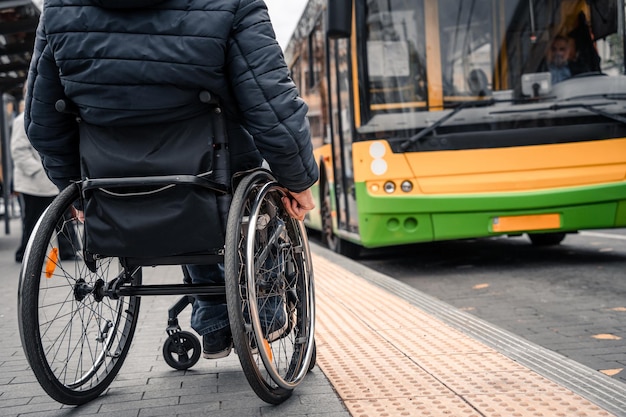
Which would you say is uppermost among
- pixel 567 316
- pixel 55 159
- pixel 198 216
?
pixel 55 159

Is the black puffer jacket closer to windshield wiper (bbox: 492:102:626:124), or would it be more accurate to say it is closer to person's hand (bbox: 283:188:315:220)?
person's hand (bbox: 283:188:315:220)

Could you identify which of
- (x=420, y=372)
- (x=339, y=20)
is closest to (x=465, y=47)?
(x=339, y=20)

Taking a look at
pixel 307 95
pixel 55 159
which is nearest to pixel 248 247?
pixel 55 159

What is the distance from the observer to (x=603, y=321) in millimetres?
5930

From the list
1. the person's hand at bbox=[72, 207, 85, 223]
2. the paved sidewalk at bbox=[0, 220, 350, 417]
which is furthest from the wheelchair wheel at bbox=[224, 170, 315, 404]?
the person's hand at bbox=[72, 207, 85, 223]

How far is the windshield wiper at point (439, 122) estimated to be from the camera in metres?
8.59

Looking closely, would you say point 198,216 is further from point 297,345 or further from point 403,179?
point 403,179

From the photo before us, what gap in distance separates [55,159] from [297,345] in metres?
1.25

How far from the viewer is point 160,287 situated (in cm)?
349

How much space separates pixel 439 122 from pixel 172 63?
5806mm

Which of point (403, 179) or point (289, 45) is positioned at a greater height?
point (289, 45)

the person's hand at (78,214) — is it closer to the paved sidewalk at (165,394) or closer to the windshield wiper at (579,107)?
the paved sidewalk at (165,394)

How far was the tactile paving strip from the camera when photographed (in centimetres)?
327

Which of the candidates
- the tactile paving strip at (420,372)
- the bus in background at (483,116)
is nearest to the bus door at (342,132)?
the bus in background at (483,116)
